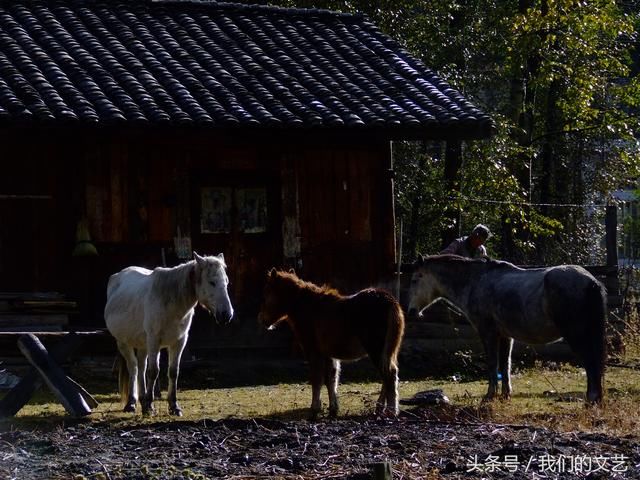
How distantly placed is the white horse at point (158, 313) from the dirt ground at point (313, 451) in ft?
5.21

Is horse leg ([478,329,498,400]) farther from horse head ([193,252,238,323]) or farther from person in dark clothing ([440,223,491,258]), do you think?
horse head ([193,252,238,323])

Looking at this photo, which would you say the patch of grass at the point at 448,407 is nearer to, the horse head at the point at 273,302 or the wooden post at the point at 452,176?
the horse head at the point at 273,302

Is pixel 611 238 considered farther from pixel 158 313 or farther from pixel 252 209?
pixel 158 313

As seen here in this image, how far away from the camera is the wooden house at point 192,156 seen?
15.1 m

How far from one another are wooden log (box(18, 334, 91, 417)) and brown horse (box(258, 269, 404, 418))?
81.4 inches

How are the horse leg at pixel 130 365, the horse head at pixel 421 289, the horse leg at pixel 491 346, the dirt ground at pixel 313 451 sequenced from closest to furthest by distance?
1. the dirt ground at pixel 313 451
2. the horse leg at pixel 130 365
3. the horse leg at pixel 491 346
4. the horse head at pixel 421 289

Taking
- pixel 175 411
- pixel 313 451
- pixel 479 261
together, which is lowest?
pixel 175 411

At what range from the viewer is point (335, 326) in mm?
11438

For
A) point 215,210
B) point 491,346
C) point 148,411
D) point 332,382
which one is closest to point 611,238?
point 491,346

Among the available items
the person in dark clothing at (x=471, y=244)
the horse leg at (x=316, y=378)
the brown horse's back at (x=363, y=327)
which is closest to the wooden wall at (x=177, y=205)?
the person in dark clothing at (x=471, y=244)

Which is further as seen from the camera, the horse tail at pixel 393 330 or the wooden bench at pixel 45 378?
the horse tail at pixel 393 330

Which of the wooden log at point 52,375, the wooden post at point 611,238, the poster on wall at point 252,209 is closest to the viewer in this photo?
the wooden log at point 52,375

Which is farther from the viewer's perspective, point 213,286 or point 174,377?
point 174,377

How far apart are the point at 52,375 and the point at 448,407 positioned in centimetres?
371
